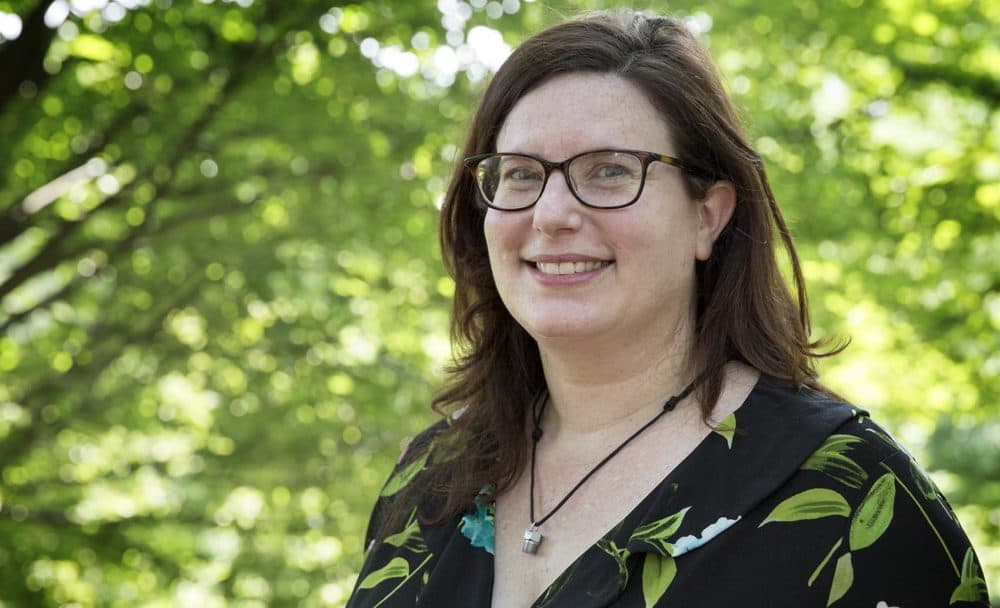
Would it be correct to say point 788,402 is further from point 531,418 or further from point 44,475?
point 44,475

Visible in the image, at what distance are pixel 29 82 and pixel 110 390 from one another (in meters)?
1.90

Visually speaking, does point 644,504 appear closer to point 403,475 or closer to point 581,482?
point 581,482

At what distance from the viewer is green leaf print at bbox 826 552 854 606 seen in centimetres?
169

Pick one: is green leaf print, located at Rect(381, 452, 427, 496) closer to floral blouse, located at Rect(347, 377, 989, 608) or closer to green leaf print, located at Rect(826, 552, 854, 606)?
floral blouse, located at Rect(347, 377, 989, 608)

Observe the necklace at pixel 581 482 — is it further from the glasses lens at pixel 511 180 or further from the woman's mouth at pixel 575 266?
the glasses lens at pixel 511 180

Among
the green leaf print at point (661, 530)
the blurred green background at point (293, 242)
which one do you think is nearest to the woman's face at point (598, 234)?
the green leaf print at point (661, 530)

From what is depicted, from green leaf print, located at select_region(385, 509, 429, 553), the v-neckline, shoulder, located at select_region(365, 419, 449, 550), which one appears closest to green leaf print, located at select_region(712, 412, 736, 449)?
the v-neckline

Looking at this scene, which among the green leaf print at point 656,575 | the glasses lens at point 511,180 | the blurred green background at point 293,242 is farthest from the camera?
the blurred green background at point 293,242

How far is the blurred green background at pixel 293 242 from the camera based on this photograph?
498 centimetres

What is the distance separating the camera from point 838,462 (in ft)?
5.97

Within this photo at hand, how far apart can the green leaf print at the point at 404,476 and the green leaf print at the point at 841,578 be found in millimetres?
1059

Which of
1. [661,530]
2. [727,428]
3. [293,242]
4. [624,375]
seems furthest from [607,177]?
[293,242]

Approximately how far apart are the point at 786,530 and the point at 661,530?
21 centimetres

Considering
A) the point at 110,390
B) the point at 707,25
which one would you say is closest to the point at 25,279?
the point at 110,390
